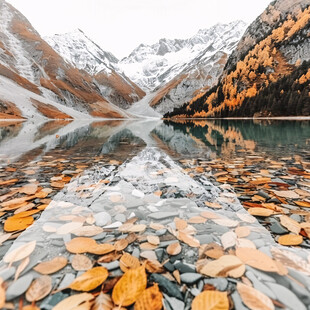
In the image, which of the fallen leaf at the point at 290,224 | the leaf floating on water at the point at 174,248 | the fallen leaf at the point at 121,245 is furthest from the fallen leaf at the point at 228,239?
the fallen leaf at the point at 121,245

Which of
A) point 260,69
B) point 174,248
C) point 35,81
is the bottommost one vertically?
point 174,248

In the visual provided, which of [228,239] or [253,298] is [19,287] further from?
[228,239]

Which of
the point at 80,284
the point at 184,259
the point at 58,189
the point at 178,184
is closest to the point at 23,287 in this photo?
the point at 80,284

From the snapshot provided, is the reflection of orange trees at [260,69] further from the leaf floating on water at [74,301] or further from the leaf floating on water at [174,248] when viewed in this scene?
the leaf floating on water at [74,301]

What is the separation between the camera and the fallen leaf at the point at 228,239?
84.7 inches

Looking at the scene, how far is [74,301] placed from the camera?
57.1 inches

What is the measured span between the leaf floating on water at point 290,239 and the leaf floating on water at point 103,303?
187cm

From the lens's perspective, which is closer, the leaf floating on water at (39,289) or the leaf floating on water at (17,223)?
the leaf floating on water at (39,289)

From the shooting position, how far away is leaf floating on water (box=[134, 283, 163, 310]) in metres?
1.43

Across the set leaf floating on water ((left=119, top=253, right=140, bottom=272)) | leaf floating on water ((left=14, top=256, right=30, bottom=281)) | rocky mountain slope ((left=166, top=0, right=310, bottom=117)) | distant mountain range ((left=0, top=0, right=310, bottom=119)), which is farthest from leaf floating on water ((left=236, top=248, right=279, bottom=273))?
distant mountain range ((left=0, top=0, right=310, bottom=119))

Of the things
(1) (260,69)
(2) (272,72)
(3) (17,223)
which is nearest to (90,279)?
(3) (17,223)

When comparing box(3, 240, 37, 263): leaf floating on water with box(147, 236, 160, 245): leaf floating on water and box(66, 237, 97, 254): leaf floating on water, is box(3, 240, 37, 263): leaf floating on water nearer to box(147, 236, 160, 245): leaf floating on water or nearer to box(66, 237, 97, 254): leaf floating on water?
box(66, 237, 97, 254): leaf floating on water

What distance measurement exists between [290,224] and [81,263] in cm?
254

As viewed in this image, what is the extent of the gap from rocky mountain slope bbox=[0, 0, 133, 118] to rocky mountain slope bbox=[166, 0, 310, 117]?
2892 inches
